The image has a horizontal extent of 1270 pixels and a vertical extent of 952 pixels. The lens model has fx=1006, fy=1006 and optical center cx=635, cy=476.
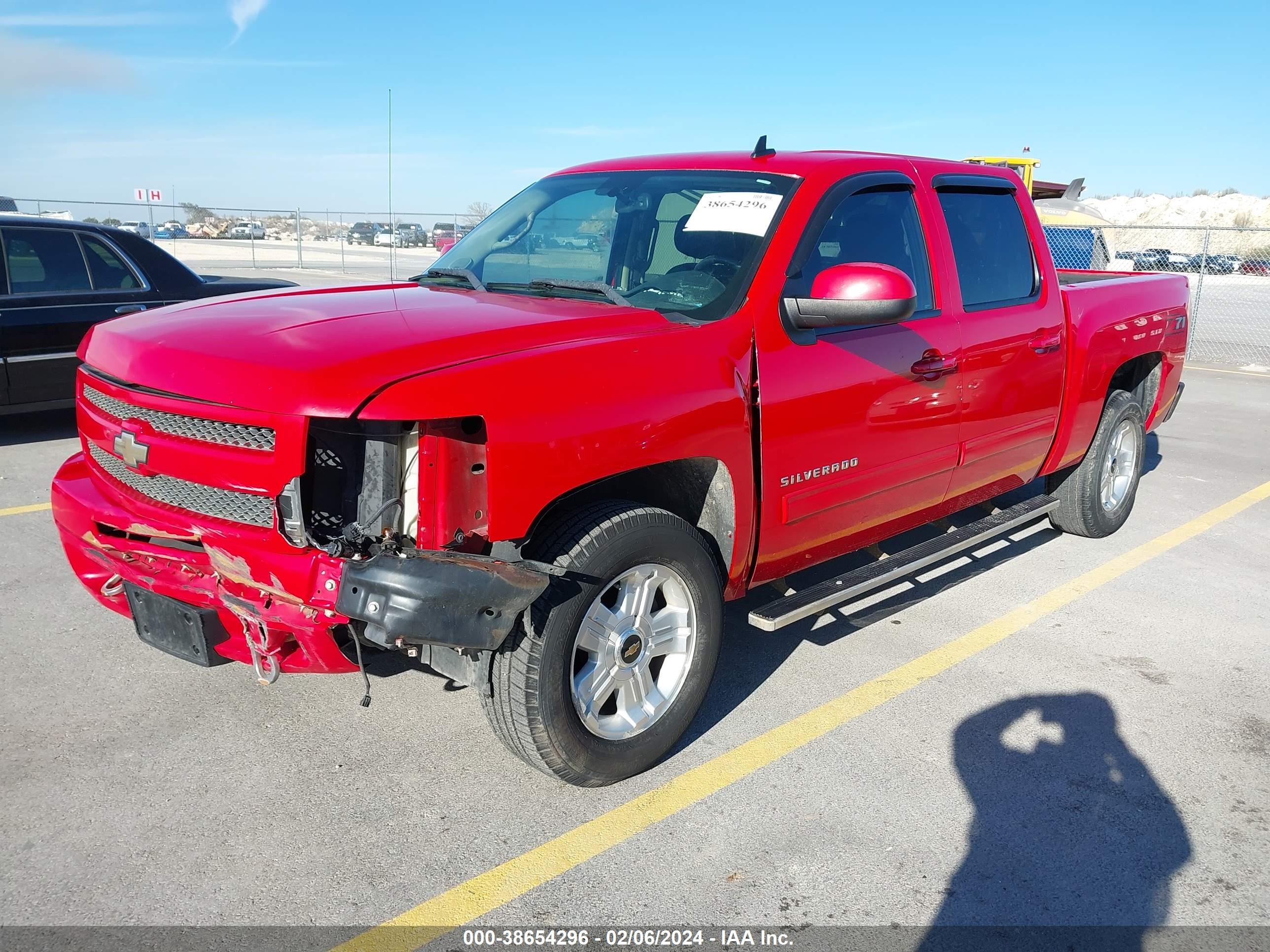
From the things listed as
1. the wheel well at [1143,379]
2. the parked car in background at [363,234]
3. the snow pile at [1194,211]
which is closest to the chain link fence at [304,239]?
the parked car in background at [363,234]

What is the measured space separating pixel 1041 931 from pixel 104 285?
24.6 ft

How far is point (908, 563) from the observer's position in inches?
168

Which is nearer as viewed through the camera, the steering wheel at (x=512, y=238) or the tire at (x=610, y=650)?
the tire at (x=610, y=650)

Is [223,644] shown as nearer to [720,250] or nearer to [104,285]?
[720,250]

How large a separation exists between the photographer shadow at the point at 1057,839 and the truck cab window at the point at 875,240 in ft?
5.60

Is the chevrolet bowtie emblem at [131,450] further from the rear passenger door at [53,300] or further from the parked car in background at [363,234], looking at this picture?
the parked car in background at [363,234]

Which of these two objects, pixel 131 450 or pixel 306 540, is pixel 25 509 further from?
pixel 306 540

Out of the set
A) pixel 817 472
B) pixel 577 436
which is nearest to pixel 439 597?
pixel 577 436

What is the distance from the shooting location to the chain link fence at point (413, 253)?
59.0ft

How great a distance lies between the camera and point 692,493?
3.41 metres

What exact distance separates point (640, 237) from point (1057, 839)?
2.52m

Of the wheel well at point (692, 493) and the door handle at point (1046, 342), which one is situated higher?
the door handle at point (1046, 342)

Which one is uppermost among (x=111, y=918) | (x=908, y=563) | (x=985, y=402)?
(x=985, y=402)

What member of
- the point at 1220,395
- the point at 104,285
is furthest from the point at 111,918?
the point at 1220,395
